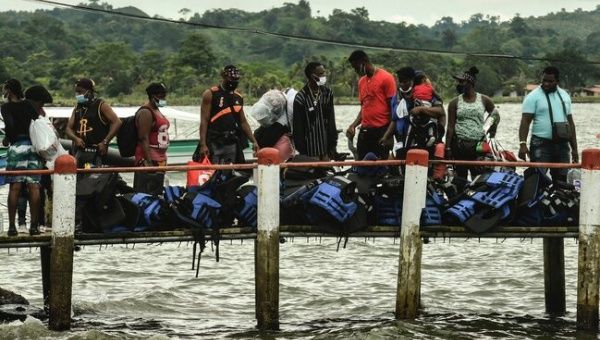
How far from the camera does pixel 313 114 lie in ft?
44.7

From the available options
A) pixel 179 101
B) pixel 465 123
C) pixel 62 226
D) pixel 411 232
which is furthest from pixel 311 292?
pixel 179 101

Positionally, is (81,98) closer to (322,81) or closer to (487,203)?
(322,81)

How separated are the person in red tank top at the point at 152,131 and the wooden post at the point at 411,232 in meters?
3.20

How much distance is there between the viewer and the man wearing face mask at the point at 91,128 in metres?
13.5

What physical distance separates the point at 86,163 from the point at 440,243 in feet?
36.3

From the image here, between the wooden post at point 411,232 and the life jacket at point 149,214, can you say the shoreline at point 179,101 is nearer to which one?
the life jacket at point 149,214

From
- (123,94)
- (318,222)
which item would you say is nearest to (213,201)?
(318,222)

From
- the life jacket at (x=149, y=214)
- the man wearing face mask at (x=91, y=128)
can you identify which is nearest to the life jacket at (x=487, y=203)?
the life jacket at (x=149, y=214)

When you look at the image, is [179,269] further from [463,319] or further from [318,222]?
[318,222]

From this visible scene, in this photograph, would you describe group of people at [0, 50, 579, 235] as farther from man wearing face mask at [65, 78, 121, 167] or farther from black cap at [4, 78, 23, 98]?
black cap at [4, 78, 23, 98]

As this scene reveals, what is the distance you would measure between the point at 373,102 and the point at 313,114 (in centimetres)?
70

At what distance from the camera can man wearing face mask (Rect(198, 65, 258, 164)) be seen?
13703mm

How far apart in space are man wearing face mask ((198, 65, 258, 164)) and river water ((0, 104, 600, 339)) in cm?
201

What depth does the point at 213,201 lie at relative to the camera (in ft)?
39.2
